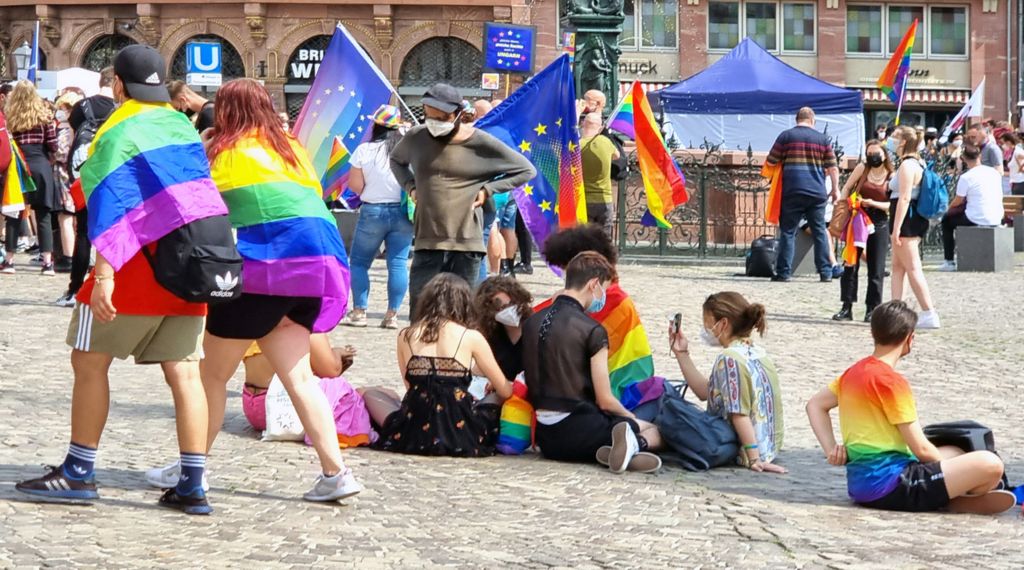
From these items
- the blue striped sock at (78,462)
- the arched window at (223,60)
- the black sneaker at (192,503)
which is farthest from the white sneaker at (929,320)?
the arched window at (223,60)

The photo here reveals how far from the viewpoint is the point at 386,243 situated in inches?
528

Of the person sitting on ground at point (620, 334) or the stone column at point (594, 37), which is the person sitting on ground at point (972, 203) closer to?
the stone column at point (594, 37)

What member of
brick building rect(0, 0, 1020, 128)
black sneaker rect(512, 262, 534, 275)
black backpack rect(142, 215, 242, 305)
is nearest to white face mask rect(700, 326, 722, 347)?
black backpack rect(142, 215, 242, 305)

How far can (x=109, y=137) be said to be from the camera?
6320 millimetres

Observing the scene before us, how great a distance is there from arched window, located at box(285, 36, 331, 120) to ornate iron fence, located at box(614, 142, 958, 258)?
85.0 ft

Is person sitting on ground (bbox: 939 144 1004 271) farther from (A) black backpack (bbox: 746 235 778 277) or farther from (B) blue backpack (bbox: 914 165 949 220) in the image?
(B) blue backpack (bbox: 914 165 949 220)

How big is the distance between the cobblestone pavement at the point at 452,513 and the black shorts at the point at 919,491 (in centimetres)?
8

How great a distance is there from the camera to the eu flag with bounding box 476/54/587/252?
13.5m

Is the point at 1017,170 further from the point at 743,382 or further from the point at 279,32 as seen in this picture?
the point at 279,32

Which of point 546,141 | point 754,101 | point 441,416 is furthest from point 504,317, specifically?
point 754,101

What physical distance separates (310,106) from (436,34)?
108 feet

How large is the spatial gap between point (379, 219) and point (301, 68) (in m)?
35.0

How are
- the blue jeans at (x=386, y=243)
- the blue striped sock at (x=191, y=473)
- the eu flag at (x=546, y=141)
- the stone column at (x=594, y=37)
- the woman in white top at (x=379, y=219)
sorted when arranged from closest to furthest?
the blue striped sock at (x=191, y=473) → the woman in white top at (x=379, y=219) → the blue jeans at (x=386, y=243) → the eu flag at (x=546, y=141) → the stone column at (x=594, y=37)

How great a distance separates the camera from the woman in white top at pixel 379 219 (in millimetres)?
13172
